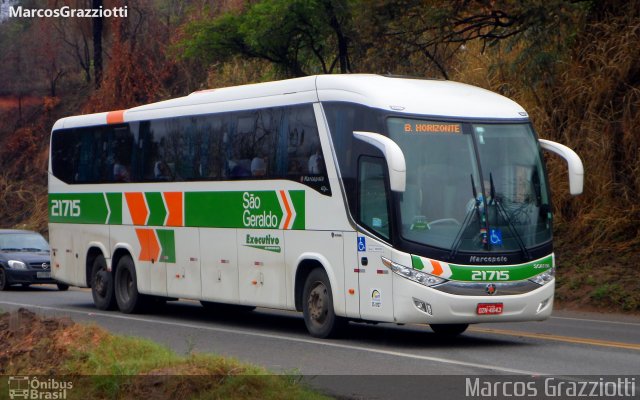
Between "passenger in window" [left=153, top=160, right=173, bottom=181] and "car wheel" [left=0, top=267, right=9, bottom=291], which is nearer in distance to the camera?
"passenger in window" [left=153, top=160, right=173, bottom=181]

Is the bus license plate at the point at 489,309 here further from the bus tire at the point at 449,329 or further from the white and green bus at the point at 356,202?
the bus tire at the point at 449,329

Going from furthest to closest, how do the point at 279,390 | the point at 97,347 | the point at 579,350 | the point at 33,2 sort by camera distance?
the point at 33,2 → the point at 579,350 → the point at 97,347 → the point at 279,390

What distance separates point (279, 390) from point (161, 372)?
3.65 feet

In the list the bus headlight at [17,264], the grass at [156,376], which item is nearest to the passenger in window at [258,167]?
the grass at [156,376]

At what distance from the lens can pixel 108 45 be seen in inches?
1940

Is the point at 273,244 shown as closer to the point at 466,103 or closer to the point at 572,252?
the point at 466,103

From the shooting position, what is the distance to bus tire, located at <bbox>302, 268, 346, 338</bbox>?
1488 cm

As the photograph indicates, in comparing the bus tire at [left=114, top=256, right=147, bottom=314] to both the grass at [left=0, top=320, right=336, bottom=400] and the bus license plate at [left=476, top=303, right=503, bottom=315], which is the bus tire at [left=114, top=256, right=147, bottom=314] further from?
the grass at [left=0, top=320, right=336, bottom=400]

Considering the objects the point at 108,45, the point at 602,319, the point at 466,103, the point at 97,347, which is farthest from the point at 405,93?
the point at 108,45

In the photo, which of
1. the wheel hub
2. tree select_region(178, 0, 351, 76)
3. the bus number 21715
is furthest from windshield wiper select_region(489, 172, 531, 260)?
tree select_region(178, 0, 351, 76)

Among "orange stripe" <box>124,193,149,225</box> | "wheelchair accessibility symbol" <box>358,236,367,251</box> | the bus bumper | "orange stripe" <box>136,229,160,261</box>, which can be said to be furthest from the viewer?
"orange stripe" <box>124,193,149,225</box>

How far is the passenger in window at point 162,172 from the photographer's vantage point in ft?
61.3

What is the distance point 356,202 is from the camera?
14.3 m

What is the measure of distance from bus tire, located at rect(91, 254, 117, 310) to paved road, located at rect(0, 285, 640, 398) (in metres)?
0.42
